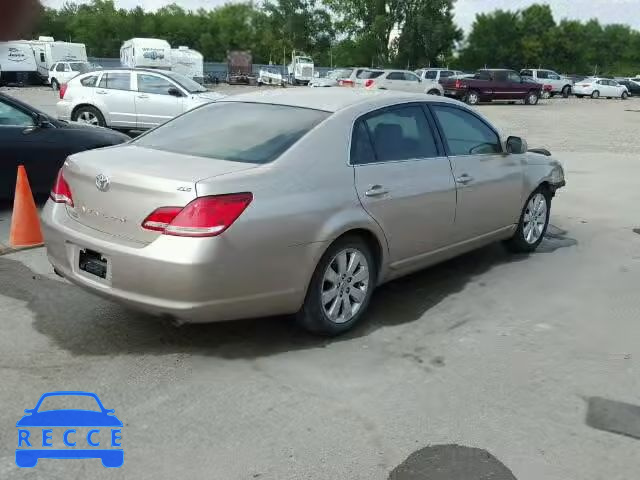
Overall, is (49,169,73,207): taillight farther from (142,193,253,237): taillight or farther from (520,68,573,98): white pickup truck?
(520,68,573,98): white pickup truck

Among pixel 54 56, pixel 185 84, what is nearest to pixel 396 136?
pixel 185 84

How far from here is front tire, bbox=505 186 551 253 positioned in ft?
20.0

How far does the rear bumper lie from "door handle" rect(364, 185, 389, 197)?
0.58 m

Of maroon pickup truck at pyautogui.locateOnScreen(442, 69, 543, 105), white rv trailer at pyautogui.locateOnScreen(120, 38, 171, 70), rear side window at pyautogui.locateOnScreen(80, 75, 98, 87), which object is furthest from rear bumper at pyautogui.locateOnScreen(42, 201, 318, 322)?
white rv trailer at pyautogui.locateOnScreen(120, 38, 171, 70)

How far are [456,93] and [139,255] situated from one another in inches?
1210

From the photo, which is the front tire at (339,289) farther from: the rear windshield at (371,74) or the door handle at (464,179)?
the rear windshield at (371,74)

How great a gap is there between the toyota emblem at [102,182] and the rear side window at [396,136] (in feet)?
4.99

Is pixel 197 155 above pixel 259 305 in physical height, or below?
above

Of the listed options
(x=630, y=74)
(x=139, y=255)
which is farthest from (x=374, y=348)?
(x=630, y=74)

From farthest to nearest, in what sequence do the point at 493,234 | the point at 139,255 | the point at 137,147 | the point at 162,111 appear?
1. the point at 162,111
2. the point at 493,234
3. the point at 137,147
4. the point at 139,255

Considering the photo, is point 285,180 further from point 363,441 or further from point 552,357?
point 552,357

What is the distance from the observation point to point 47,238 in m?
4.18

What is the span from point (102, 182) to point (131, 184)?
0.80ft

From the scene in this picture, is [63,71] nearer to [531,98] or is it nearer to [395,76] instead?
[395,76]
